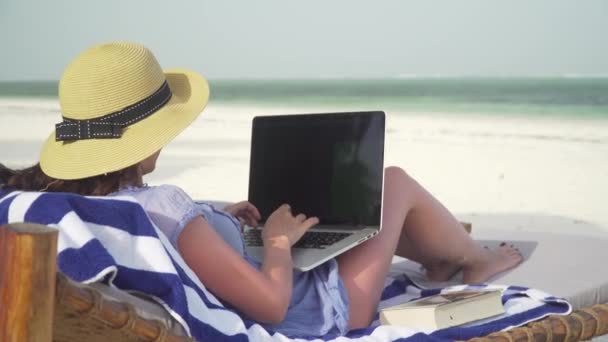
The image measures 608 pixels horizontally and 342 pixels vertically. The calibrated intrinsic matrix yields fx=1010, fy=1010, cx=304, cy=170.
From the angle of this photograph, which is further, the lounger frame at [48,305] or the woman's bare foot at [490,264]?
the woman's bare foot at [490,264]

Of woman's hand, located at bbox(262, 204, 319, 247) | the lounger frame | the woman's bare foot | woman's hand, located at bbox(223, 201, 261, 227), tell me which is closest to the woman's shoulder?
woman's hand, located at bbox(262, 204, 319, 247)

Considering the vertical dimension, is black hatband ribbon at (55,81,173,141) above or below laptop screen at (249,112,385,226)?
above

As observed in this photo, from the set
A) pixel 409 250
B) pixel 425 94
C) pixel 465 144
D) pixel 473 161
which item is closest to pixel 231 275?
pixel 409 250

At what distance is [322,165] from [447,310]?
733 mm

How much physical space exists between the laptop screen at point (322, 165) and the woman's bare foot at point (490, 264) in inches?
16.7

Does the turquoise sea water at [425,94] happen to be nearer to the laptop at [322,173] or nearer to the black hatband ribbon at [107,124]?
the laptop at [322,173]

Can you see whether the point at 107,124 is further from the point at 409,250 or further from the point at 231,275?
the point at 409,250

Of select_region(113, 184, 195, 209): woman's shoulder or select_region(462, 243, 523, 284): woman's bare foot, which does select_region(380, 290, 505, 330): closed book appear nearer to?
select_region(462, 243, 523, 284): woman's bare foot

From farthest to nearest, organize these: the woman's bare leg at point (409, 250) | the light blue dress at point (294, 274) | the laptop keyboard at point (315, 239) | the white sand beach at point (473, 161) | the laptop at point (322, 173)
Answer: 1. the white sand beach at point (473, 161)
2. the laptop at point (322, 173)
3. the laptop keyboard at point (315, 239)
4. the woman's bare leg at point (409, 250)
5. the light blue dress at point (294, 274)

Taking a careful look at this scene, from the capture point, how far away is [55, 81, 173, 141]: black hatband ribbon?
2.22m

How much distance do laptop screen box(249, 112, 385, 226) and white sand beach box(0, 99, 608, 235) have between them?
13.3 ft

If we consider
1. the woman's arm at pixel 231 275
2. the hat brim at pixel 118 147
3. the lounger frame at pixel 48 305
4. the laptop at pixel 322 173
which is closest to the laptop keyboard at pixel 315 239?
the laptop at pixel 322 173

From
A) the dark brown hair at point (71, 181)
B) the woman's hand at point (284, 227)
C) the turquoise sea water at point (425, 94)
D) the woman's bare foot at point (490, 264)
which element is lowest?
the turquoise sea water at point (425, 94)

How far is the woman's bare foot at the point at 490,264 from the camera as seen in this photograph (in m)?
3.00
